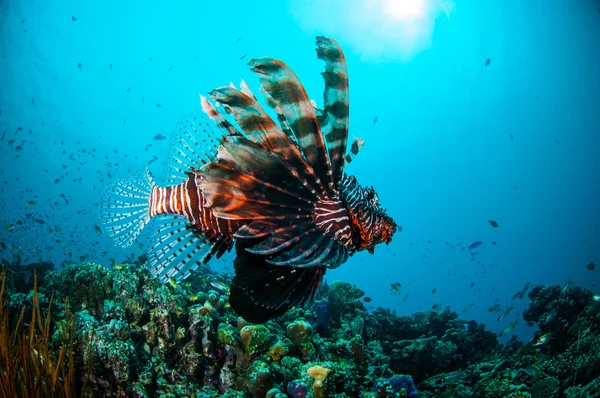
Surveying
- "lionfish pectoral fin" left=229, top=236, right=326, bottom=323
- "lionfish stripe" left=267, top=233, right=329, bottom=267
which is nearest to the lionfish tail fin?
"lionfish pectoral fin" left=229, top=236, right=326, bottom=323

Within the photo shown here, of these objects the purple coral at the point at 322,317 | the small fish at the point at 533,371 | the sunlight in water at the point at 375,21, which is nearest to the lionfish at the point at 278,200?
the purple coral at the point at 322,317

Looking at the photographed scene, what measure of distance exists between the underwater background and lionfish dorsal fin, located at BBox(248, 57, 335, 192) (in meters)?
13.1

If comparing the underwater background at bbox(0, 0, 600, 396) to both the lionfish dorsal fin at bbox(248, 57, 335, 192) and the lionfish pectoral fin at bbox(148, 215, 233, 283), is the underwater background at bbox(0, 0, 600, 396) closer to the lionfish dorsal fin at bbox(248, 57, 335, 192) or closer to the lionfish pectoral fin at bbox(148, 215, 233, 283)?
the lionfish pectoral fin at bbox(148, 215, 233, 283)

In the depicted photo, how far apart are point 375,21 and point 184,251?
152 ft

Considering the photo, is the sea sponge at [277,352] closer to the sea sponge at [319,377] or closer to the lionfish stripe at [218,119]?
the sea sponge at [319,377]

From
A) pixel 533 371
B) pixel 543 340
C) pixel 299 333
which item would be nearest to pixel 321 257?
pixel 299 333

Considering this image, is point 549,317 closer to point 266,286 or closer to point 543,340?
point 543,340

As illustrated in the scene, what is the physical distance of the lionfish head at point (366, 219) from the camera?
233cm

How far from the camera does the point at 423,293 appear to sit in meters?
91.9

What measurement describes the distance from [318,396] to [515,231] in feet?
307

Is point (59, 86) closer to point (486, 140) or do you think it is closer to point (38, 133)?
→ point (38, 133)

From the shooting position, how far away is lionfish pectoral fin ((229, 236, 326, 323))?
7.05 feet

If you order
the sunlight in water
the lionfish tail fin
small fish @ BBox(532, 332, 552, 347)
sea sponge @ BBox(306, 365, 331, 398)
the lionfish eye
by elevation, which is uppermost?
the sunlight in water

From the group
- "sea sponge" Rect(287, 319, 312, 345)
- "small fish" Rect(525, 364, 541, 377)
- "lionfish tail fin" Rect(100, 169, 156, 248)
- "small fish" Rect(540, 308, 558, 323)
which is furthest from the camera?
"small fish" Rect(540, 308, 558, 323)
